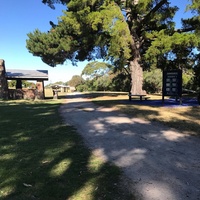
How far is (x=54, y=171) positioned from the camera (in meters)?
4.10

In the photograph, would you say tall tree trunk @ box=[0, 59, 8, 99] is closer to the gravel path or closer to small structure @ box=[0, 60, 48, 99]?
small structure @ box=[0, 60, 48, 99]

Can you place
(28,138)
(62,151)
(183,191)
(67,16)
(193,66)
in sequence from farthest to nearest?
(193,66), (67,16), (28,138), (62,151), (183,191)

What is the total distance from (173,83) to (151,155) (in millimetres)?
10059

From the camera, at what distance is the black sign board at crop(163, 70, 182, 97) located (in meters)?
14.1

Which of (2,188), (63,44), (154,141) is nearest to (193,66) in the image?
(63,44)

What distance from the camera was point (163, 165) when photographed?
4367 millimetres

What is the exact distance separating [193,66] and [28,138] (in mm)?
17077

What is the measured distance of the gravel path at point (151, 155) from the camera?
345 cm

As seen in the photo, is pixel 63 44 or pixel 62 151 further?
pixel 63 44

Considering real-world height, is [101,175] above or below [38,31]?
below

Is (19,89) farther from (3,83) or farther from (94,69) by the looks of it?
(94,69)

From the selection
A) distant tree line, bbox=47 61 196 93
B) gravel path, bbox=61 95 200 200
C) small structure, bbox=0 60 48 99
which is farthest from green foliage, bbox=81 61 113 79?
gravel path, bbox=61 95 200 200

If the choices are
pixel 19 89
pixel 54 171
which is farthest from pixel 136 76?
pixel 54 171

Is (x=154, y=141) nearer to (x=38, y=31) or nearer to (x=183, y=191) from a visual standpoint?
(x=183, y=191)
